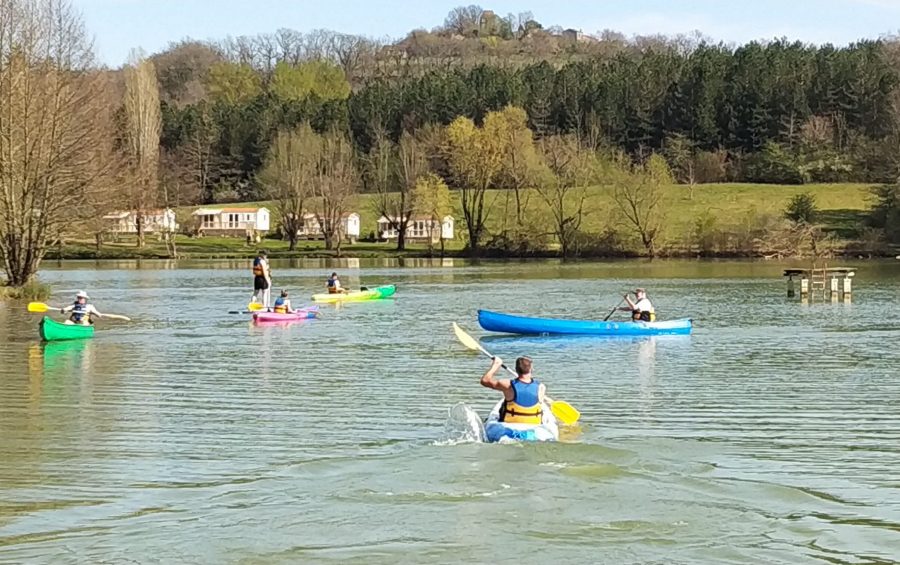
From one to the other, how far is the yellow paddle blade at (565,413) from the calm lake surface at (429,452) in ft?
1.06

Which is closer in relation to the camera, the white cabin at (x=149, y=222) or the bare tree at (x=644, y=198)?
the bare tree at (x=644, y=198)

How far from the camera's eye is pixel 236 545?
11.7 m

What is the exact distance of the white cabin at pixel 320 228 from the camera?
110 metres

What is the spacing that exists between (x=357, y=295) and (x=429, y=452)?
3151 centimetres

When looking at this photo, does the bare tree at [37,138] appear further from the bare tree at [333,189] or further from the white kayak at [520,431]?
the bare tree at [333,189]

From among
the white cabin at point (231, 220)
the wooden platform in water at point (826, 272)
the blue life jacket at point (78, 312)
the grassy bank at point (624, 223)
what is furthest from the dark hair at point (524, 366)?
the white cabin at point (231, 220)

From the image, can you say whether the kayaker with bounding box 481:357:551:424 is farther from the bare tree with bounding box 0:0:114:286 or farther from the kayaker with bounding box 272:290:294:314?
the bare tree with bounding box 0:0:114:286

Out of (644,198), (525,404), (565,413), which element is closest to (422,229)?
(644,198)

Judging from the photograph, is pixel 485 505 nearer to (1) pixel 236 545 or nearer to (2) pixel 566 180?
(1) pixel 236 545

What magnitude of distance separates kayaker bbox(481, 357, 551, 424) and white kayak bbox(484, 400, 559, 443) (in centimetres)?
8

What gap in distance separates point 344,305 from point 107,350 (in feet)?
57.2

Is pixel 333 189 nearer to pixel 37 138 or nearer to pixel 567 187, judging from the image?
pixel 567 187

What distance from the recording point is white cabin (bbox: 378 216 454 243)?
344 ft

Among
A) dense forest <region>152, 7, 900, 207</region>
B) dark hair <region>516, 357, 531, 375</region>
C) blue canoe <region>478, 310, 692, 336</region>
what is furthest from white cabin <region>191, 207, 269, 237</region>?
dark hair <region>516, 357, 531, 375</region>
